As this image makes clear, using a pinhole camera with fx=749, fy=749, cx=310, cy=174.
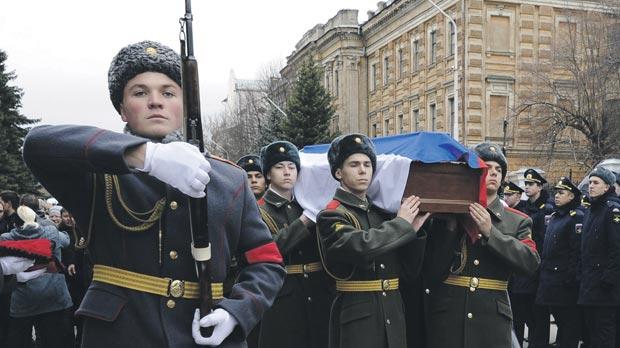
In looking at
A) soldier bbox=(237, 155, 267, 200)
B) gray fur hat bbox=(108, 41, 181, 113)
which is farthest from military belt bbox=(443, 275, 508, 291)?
gray fur hat bbox=(108, 41, 181, 113)

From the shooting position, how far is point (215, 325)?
2670 millimetres

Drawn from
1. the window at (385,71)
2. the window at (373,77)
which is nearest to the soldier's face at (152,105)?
the window at (385,71)

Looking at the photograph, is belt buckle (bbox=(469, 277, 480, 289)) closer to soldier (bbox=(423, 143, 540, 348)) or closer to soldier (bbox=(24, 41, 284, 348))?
soldier (bbox=(423, 143, 540, 348))

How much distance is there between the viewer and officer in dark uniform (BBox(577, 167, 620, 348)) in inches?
356

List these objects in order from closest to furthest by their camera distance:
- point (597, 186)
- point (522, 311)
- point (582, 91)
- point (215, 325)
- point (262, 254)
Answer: point (215, 325) → point (262, 254) → point (597, 186) → point (522, 311) → point (582, 91)

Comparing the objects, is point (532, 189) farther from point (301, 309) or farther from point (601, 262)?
point (301, 309)

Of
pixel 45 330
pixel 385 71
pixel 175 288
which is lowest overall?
pixel 45 330

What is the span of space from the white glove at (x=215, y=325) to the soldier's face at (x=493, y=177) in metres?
3.72

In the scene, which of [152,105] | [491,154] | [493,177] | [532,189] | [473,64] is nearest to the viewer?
[152,105]

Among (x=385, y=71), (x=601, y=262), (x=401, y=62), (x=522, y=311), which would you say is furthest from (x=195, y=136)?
(x=385, y=71)

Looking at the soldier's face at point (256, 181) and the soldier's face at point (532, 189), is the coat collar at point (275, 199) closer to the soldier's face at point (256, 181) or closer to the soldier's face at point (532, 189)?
the soldier's face at point (256, 181)

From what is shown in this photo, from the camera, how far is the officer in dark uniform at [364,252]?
5086 mm

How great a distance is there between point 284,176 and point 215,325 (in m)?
4.35

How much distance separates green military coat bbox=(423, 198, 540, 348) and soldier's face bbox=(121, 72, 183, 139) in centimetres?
317
